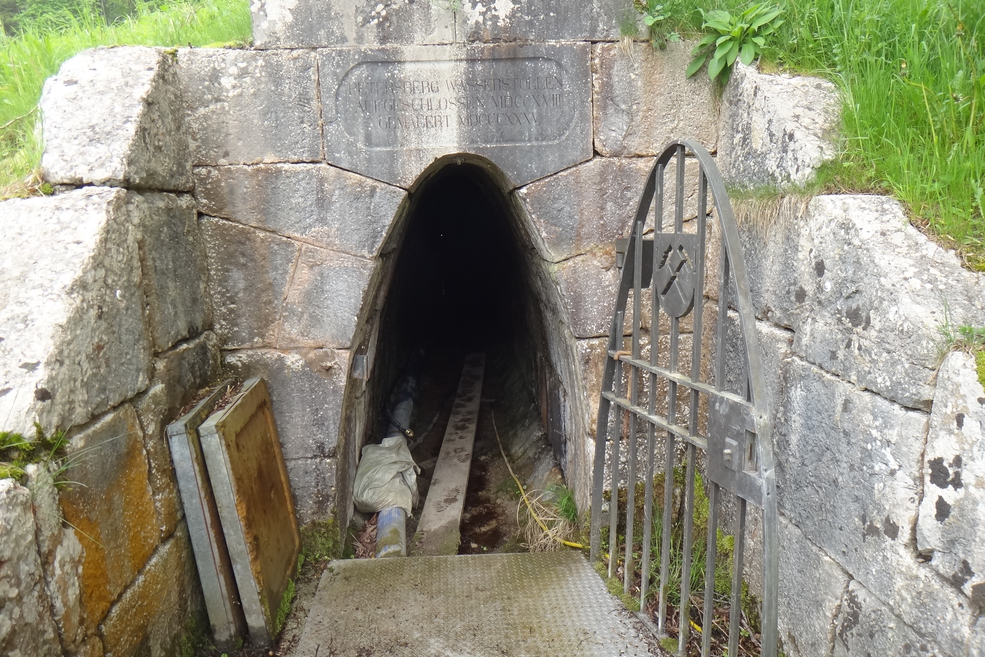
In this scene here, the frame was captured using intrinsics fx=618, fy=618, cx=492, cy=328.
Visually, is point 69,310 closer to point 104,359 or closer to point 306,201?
point 104,359

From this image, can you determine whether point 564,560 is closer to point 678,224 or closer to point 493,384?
point 678,224

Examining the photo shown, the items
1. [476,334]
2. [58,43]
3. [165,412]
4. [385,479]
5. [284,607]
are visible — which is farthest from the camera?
[476,334]

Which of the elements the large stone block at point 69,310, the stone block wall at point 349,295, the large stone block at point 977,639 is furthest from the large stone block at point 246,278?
the large stone block at point 977,639

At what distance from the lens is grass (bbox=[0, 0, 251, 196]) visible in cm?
260

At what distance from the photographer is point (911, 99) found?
6.30 feet

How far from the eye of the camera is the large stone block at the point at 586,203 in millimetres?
2787

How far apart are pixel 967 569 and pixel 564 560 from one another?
1.64 metres

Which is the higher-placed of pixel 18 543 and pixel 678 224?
pixel 678 224

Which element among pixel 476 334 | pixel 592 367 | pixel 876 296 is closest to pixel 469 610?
pixel 592 367

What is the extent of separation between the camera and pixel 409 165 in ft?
8.98

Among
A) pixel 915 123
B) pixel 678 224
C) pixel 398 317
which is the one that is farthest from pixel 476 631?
pixel 398 317

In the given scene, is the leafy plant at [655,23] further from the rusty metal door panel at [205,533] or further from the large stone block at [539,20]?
the rusty metal door panel at [205,533]

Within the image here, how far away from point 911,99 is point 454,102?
1.70 metres

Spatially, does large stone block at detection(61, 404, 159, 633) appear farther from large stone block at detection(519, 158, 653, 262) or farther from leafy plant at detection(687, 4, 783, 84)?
leafy plant at detection(687, 4, 783, 84)
